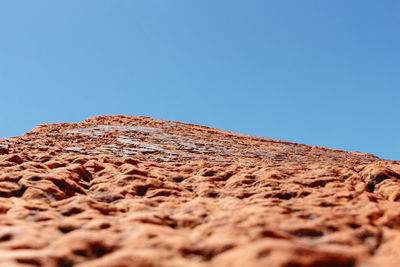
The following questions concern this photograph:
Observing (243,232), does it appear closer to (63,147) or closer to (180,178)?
(180,178)

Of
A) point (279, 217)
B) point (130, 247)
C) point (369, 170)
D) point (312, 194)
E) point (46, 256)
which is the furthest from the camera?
point (369, 170)

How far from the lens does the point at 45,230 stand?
3508 millimetres

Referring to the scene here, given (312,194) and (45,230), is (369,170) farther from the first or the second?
(45,230)

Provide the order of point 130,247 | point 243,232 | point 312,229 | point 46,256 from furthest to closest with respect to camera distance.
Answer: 1. point 312,229
2. point 243,232
3. point 130,247
4. point 46,256

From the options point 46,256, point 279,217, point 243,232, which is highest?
point 279,217

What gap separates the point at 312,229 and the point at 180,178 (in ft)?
11.9

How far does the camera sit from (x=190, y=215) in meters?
4.15

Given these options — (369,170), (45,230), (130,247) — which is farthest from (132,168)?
(369,170)

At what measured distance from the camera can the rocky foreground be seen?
273cm

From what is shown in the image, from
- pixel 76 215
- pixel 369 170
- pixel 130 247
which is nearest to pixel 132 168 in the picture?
pixel 76 215

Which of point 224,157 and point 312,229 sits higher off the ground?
point 224,157

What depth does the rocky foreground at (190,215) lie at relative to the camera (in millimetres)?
2734

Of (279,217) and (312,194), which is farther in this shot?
(312,194)

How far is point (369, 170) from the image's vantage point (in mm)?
6418
